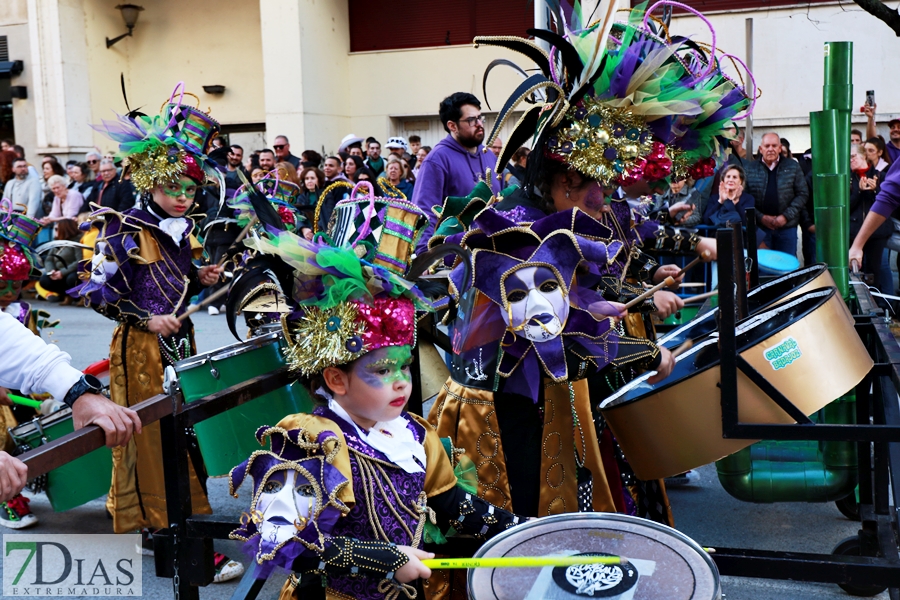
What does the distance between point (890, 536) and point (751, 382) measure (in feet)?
2.12

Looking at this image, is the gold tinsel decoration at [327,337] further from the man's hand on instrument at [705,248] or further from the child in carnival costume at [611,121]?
the man's hand on instrument at [705,248]

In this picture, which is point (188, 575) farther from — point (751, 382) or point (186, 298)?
point (186, 298)

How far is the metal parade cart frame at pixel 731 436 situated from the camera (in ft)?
7.07

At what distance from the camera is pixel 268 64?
13.7 metres

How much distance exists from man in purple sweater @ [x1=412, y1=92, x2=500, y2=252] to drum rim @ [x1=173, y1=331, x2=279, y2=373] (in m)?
2.61

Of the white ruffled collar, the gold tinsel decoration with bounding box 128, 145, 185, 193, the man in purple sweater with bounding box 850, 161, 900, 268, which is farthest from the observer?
the man in purple sweater with bounding box 850, 161, 900, 268

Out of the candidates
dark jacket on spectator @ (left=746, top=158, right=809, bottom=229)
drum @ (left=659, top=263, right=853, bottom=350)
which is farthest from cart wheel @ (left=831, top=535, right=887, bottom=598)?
dark jacket on spectator @ (left=746, top=158, right=809, bottom=229)

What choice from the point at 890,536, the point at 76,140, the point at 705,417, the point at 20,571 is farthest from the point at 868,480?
the point at 76,140

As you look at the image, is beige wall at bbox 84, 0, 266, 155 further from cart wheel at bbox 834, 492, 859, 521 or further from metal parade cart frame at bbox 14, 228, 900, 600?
metal parade cart frame at bbox 14, 228, 900, 600

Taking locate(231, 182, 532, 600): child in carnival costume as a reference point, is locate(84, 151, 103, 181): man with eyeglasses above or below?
above

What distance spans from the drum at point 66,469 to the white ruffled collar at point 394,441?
1915 millimetres

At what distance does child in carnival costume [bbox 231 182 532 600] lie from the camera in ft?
6.32

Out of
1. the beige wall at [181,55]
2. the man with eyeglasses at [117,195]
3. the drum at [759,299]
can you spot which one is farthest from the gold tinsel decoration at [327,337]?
the beige wall at [181,55]

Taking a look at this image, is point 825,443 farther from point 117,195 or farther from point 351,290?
point 117,195
